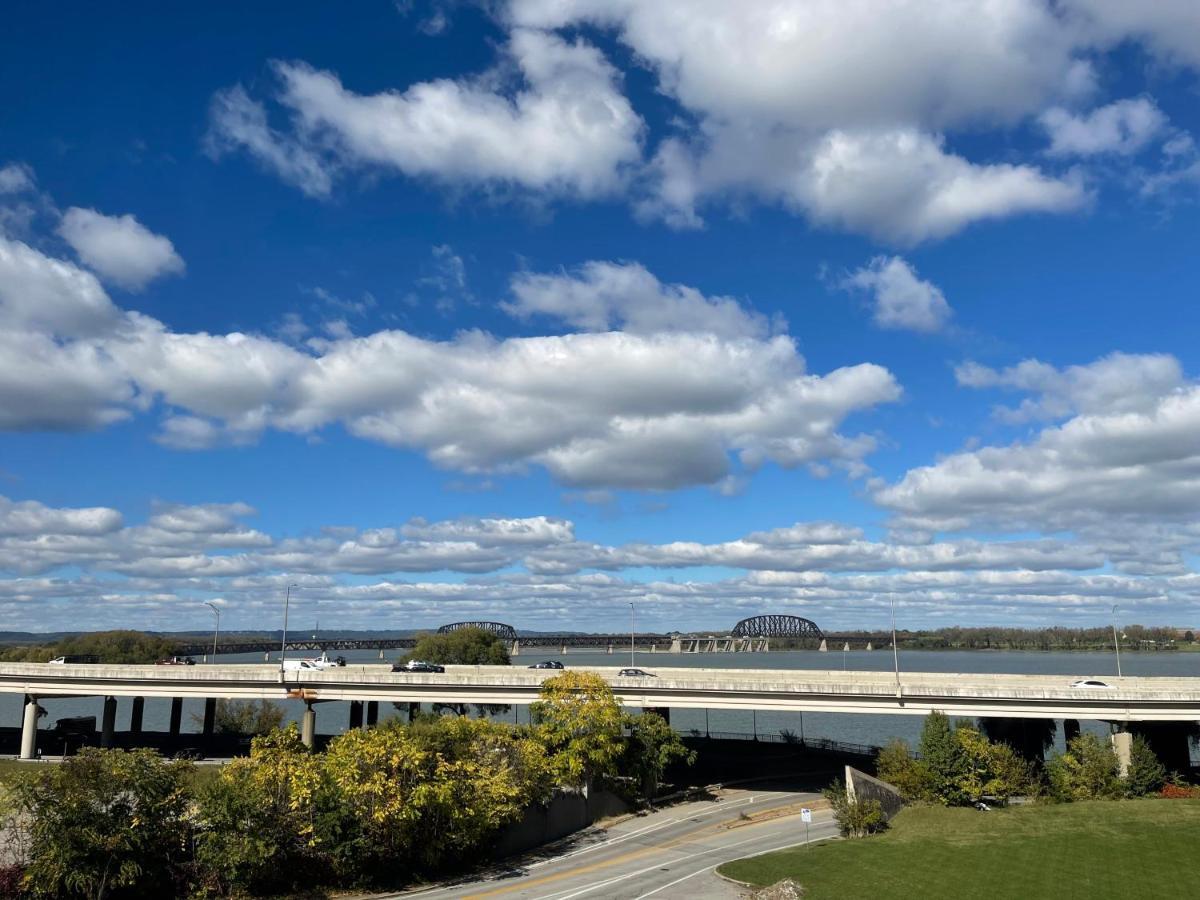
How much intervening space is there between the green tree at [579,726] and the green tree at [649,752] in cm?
171

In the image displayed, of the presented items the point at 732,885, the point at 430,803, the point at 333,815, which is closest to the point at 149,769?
the point at 333,815

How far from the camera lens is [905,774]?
5862cm

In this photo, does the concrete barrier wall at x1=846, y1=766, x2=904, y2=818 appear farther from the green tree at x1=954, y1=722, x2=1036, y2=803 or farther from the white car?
the white car

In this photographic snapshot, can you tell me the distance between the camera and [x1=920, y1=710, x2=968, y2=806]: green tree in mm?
56469

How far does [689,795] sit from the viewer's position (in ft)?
216

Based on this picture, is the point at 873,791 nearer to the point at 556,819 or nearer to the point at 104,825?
the point at 556,819

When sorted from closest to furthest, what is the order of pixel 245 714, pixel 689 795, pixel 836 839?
pixel 836 839 < pixel 689 795 < pixel 245 714

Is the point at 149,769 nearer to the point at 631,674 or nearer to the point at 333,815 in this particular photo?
the point at 333,815

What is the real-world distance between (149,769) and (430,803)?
12960mm

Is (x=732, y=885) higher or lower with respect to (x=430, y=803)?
lower

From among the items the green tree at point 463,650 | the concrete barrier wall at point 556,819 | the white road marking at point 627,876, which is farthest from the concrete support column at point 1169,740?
the green tree at point 463,650

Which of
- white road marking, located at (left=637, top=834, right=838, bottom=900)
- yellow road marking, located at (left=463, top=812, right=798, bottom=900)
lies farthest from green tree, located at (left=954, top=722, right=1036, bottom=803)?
yellow road marking, located at (left=463, top=812, right=798, bottom=900)

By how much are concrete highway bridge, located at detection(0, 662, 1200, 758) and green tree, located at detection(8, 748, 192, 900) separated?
Result: 33.2 meters

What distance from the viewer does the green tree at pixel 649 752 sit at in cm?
6278
